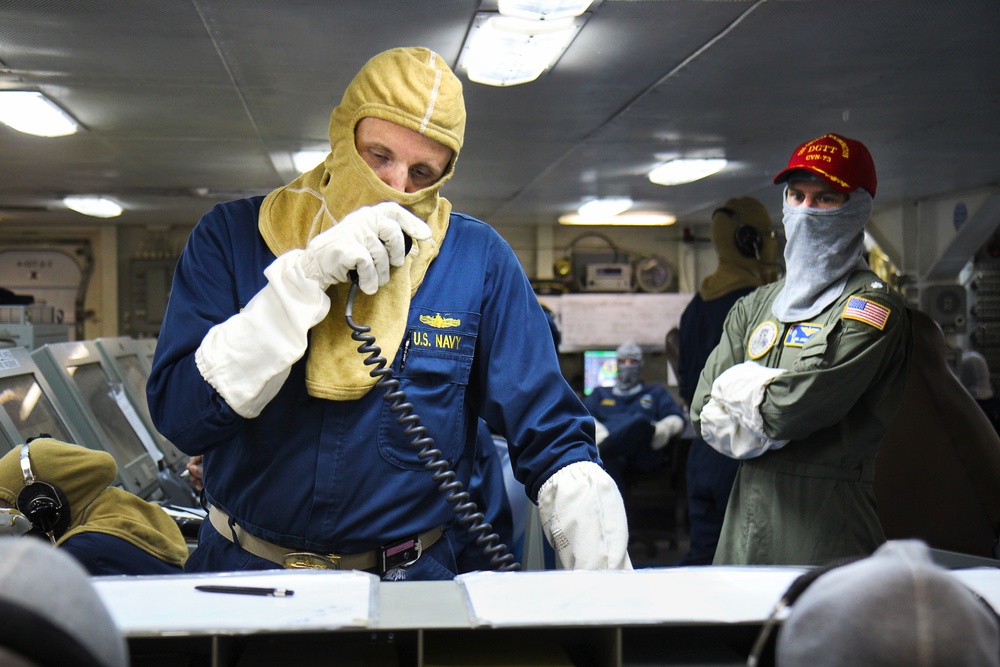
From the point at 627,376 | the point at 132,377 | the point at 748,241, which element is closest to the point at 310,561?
the point at 748,241

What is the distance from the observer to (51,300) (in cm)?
923

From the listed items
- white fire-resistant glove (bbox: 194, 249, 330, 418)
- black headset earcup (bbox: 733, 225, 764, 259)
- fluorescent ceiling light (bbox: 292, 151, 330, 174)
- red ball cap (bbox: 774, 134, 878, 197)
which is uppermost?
fluorescent ceiling light (bbox: 292, 151, 330, 174)

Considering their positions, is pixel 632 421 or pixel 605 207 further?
pixel 605 207

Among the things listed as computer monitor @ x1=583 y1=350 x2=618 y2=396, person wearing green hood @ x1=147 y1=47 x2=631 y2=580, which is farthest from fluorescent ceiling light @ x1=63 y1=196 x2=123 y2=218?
person wearing green hood @ x1=147 y1=47 x2=631 y2=580

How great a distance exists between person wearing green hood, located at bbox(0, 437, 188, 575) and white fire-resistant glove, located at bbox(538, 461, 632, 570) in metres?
1.32

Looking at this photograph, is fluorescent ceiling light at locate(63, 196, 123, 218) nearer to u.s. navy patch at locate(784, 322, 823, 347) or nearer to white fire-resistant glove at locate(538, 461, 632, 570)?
Answer: u.s. navy patch at locate(784, 322, 823, 347)

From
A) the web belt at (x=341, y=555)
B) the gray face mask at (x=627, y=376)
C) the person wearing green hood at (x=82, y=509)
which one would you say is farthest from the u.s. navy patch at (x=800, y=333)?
the gray face mask at (x=627, y=376)

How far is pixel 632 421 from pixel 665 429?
1.32 feet

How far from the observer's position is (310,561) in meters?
1.37

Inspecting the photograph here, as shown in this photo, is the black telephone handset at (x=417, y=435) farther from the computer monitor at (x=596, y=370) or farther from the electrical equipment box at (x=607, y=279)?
the electrical equipment box at (x=607, y=279)

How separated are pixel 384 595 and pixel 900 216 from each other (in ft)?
26.4

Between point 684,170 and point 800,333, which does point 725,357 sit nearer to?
point 800,333

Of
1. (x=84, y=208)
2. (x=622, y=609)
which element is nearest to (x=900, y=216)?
(x=84, y=208)

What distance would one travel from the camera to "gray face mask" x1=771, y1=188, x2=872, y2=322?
2.34 meters
